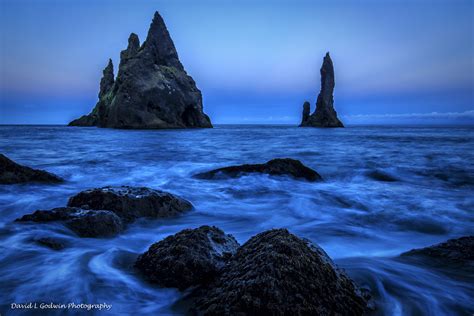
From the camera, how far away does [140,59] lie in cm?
5112

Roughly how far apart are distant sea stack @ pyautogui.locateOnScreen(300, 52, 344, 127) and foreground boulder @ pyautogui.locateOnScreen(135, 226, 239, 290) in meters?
74.3

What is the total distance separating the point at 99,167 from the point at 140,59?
4424 cm

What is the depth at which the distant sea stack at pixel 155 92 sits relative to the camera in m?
48.2

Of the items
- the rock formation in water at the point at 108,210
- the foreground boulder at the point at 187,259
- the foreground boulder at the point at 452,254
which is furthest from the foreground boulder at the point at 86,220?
the foreground boulder at the point at 452,254

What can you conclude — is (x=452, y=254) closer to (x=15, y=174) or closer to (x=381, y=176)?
(x=381, y=176)

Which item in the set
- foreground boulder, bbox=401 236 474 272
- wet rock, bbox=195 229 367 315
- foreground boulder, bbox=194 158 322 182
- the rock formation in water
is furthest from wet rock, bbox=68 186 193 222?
foreground boulder, bbox=194 158 322 182

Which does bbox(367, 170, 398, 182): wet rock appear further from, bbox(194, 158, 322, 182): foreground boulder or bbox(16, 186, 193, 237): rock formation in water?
bbox(16, 186, 193, 237): rock formation in water

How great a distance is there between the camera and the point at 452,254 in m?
3.38

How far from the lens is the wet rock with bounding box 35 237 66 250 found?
12.0 feet

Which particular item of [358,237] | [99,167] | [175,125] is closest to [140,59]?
[175,125]

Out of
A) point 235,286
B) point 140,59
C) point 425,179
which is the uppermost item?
point 140,59

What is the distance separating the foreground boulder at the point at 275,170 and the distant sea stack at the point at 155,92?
41.8m

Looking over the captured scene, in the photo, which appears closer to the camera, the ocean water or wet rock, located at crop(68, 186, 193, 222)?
the ocean water

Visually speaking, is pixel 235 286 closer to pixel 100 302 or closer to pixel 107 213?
pixel 100 302
